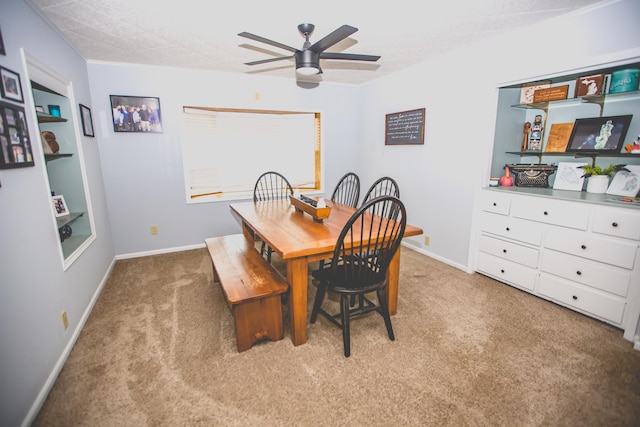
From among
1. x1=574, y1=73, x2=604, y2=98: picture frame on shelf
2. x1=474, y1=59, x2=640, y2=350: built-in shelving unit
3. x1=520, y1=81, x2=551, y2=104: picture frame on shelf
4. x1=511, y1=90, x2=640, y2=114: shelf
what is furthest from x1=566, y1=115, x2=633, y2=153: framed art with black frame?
x1=520, y1=81, x2=551, y2=104: picture frame on shelf

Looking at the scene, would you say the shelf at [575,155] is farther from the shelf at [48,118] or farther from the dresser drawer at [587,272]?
the shelf at [48,118]

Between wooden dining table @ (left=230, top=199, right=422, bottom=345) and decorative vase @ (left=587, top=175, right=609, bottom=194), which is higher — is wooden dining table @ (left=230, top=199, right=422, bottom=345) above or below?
below

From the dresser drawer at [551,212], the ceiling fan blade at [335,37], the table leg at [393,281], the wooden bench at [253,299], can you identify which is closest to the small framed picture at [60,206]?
the wooden bench at [253,299]

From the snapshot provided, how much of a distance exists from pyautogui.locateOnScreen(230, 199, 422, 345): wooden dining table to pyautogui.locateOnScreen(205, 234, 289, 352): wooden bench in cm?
10

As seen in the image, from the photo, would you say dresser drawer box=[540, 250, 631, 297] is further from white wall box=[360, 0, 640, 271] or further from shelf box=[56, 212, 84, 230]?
shelf box=[56, 212, 84, 230]

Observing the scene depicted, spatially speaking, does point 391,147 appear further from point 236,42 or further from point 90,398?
point 90,398

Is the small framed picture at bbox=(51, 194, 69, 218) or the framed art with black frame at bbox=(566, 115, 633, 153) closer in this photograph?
the framed art with black frame at bbox=(566, 115, 633, 153)

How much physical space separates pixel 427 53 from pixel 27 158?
333 cm

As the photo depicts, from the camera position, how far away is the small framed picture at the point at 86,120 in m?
2.71

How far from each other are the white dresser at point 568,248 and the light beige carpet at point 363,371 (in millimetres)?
174

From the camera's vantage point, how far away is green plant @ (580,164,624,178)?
232 cm

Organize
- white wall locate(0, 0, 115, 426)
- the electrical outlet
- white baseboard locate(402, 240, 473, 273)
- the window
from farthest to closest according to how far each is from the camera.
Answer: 1. the window
2. white baseboard locate(402, 240, 473, 273)
3. the electrical outlet
4. white wall locate(0, 0, 115, 426)

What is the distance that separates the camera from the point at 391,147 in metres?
3.94

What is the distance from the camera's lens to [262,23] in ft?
7.39
